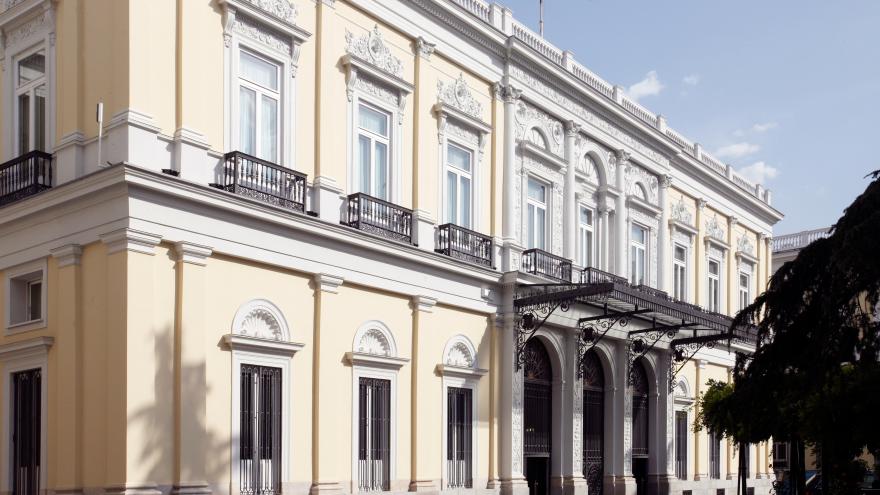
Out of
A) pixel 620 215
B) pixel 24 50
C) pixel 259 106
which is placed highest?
pixel 24 50

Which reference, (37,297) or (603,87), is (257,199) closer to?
(37,297)

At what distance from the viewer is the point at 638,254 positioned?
32438mm

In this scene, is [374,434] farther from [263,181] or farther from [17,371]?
[17,371]

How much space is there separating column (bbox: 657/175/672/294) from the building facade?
2901 millimetres

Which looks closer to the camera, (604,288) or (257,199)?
(257,199)

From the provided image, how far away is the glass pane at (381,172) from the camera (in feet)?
73.1

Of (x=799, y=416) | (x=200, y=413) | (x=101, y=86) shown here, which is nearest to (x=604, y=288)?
(x=799, y=416)

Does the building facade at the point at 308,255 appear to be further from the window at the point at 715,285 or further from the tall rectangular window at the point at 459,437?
the window at the point at 715,285

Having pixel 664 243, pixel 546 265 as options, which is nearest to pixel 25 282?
pixel 546 265

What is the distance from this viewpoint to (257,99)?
19.4m

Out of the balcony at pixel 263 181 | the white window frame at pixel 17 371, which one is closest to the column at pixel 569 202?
the balcony at pixel 263 181

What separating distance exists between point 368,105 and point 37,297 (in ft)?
23.5

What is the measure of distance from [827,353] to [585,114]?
14.5 meters

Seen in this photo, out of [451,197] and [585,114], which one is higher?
[585,114]
